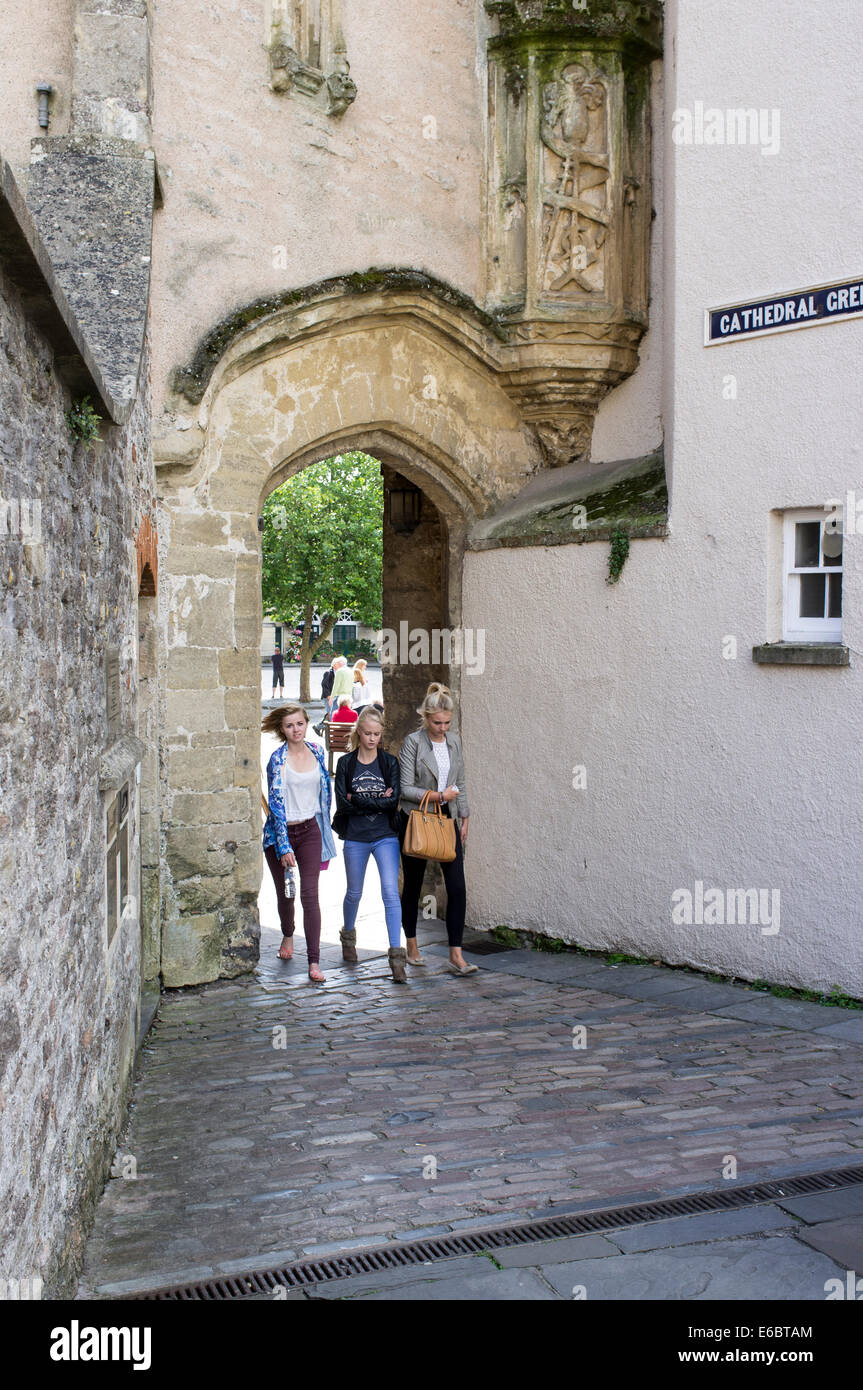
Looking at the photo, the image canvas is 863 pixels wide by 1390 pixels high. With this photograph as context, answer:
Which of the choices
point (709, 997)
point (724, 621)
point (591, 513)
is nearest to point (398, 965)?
point (709, 997)

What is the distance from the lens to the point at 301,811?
862 cm

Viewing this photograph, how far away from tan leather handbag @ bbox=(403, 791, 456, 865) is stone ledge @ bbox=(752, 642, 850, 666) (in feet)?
7.24

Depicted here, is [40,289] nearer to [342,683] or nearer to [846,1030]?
[846,1030]

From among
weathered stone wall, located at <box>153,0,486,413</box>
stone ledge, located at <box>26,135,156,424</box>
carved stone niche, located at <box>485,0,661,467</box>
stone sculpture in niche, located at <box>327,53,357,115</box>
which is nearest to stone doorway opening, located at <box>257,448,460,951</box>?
carved stone niche, located at <box>485,0,661,467</box>

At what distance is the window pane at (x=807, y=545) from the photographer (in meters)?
7.86

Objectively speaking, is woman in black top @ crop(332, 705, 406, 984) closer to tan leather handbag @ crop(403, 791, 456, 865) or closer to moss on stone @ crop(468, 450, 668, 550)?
tan leather handbag @ crop(403, 791, 456, 865)

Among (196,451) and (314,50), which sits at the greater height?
(314,50)

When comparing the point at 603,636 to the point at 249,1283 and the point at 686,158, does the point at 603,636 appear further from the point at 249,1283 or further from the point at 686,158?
the point at 249,1283

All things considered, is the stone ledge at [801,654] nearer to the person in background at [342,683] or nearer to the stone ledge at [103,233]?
the stone ledge at [103,233]

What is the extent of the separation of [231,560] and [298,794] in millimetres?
1636

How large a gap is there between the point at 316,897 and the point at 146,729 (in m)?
1.55

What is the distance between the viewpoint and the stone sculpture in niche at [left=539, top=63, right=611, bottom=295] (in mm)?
9547

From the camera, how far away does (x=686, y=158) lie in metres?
8.51
